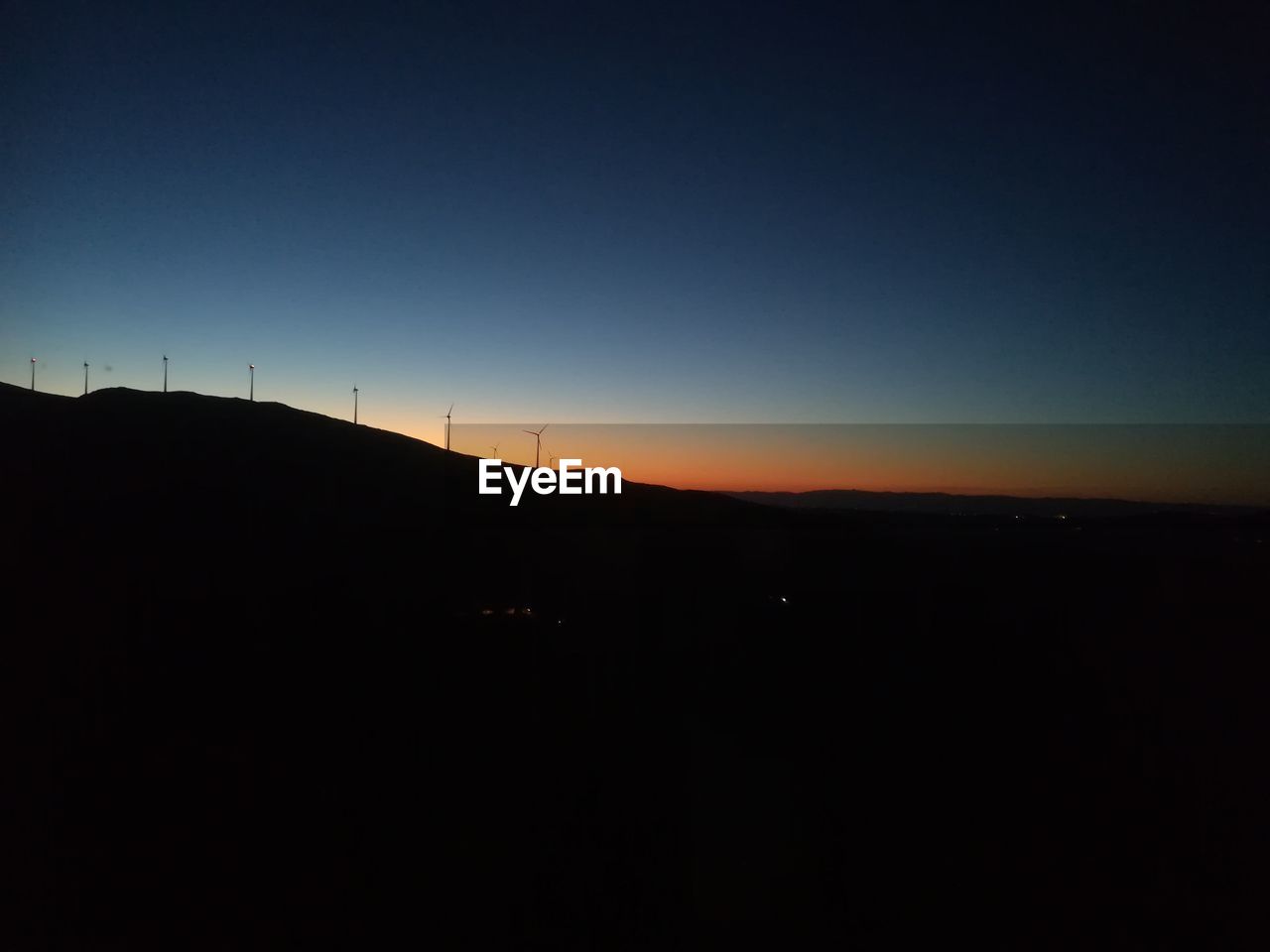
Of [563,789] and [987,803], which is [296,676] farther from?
[987,803]

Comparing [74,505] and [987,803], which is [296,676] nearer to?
[987,803]

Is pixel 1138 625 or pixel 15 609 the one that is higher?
pixel 15 609

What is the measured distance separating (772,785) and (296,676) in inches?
541

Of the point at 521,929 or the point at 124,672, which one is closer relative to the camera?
the point at 521,929

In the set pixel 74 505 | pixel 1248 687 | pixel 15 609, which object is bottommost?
pixel 1248 687

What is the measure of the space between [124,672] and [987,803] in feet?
68.6

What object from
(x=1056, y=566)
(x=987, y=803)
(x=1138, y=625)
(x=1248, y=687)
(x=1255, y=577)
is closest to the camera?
(x=987, y=803)

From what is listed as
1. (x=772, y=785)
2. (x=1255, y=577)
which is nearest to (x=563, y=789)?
(x=772, y=785)

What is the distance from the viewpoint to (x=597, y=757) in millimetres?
14633

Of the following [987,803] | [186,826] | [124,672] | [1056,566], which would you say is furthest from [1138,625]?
[124,672]

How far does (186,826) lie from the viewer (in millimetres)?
10438

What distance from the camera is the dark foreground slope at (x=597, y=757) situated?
8766 millimetres

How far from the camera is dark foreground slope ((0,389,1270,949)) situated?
345 inches

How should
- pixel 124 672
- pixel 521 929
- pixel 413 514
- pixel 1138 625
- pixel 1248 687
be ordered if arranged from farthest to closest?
pixel 413 514 → pixel 1138 625 → pixel 1248 687 → pixel 124 672 → pixel 521 929
